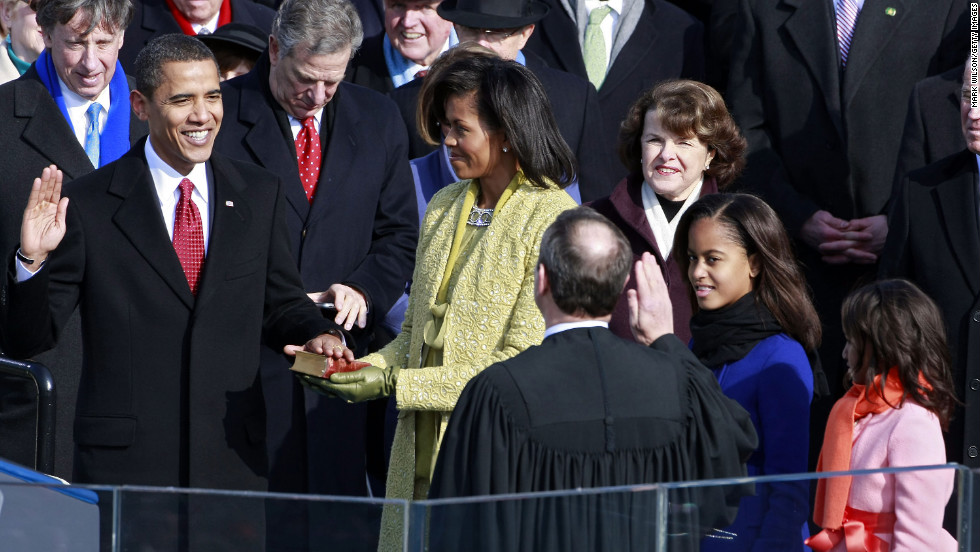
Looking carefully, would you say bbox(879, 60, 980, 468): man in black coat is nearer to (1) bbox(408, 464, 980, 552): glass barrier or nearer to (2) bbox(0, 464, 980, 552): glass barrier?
(1) bbox(408, 464, 980, 552): glass barrier

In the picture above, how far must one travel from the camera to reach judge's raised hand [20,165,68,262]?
169 inches

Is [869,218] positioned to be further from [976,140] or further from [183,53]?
[183,53]

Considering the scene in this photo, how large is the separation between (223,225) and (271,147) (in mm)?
1246

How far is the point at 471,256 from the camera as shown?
4.34 m

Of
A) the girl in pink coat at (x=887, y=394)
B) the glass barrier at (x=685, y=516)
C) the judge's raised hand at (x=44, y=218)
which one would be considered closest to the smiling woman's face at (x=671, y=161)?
the girl in pink coat at (x=887, y=394)

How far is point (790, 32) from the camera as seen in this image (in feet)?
21.0

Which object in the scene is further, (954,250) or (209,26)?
(209,26)

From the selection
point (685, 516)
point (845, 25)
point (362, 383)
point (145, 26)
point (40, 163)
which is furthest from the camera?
point (145, 26)

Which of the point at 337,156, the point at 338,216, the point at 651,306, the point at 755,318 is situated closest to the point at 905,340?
the point at 755,318

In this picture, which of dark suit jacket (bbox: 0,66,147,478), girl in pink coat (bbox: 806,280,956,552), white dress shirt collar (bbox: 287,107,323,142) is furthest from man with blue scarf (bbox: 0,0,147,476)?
girl in pink coat (bbox: 806,280,956,552)

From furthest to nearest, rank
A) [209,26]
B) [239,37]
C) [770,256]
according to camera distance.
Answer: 1. [209,26]
2. [239,37]
3. [770,256]

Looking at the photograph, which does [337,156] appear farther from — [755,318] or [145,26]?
[755,318]

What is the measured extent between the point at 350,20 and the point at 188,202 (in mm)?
1553

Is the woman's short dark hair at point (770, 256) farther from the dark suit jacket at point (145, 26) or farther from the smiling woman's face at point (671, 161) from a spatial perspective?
the dark suit jacket at point (145, 26)
